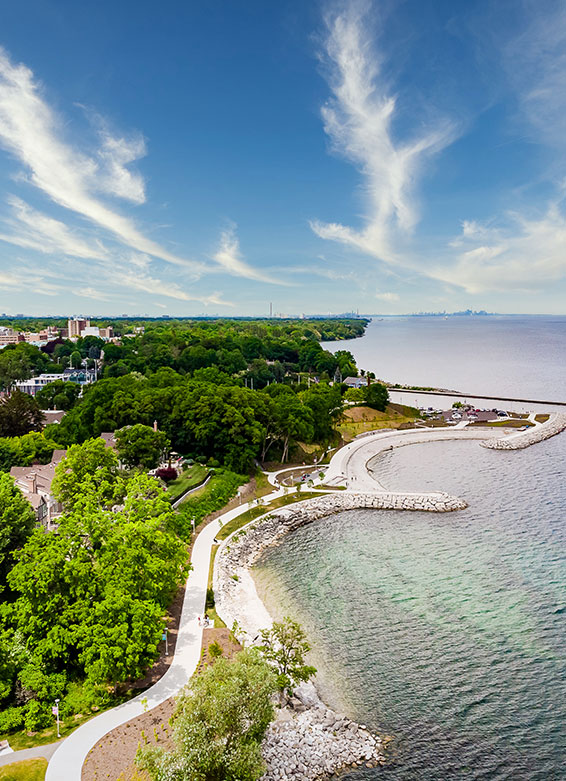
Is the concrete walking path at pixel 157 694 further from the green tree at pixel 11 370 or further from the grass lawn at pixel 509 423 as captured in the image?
the green tree at pixel 11 370

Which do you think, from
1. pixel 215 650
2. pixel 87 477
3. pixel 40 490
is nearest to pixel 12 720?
pixel 215 650

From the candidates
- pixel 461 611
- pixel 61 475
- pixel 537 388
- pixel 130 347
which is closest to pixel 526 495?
pixel 461 611

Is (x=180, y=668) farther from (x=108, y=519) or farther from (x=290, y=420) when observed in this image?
(x=290, y=420)

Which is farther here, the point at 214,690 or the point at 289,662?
the point at 289,662

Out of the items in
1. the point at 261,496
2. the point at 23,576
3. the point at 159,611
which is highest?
the point at 23,576

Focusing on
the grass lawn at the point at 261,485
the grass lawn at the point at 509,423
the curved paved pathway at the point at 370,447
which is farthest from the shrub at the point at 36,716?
the grass lawn at the point at 509,423

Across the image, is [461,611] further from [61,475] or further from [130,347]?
[130,347]

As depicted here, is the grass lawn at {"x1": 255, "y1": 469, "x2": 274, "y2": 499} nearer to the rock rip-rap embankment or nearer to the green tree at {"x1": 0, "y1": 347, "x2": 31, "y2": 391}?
the rock rip-rap embankment
